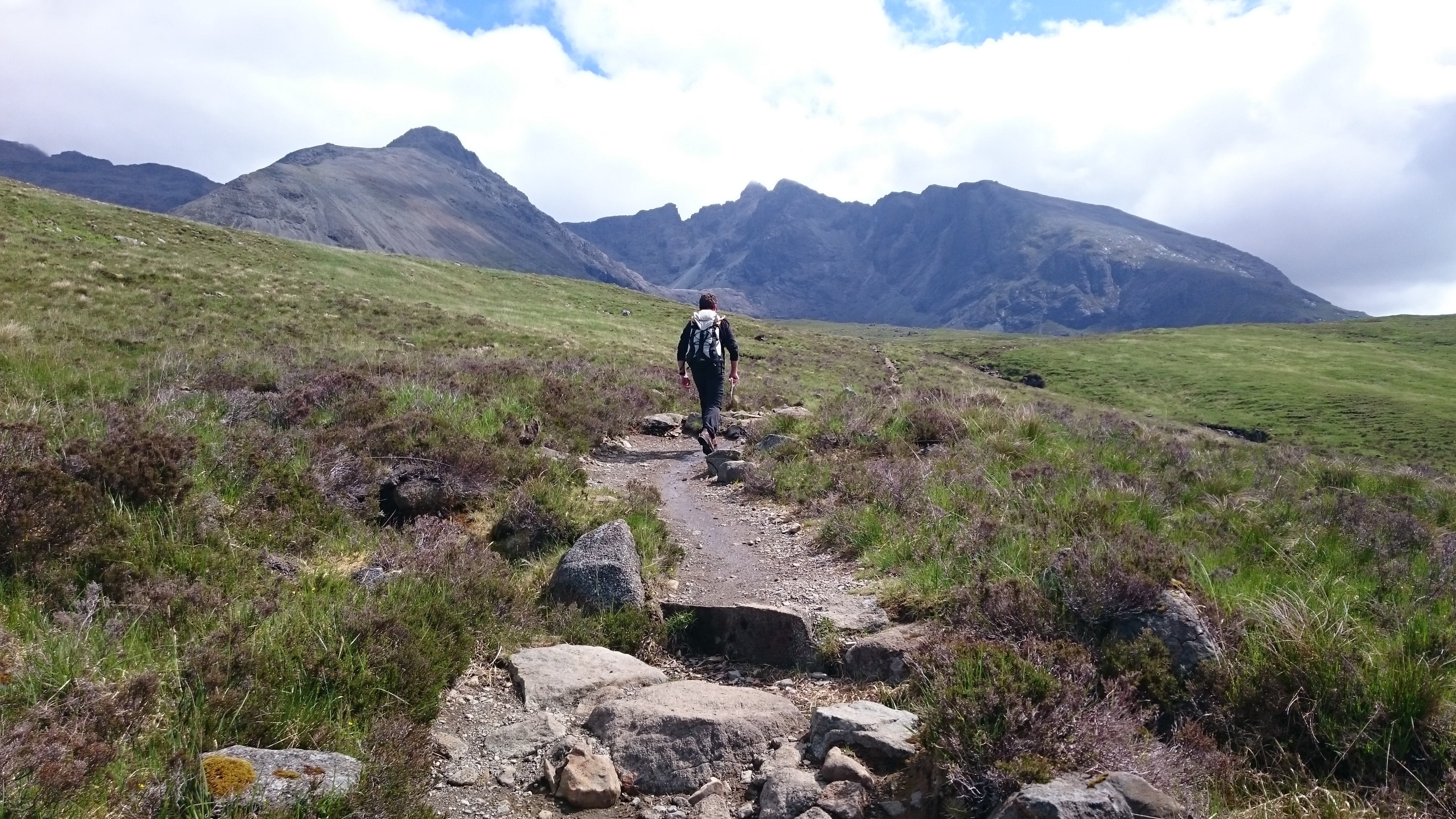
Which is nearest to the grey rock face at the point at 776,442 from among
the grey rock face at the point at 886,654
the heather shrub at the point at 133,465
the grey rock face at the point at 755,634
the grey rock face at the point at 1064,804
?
the grey rock face at the point at 755,634

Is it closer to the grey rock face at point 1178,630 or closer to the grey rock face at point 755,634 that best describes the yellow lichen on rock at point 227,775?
the grey rock face at point 755,634

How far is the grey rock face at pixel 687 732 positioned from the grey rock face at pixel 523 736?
22 centimetres

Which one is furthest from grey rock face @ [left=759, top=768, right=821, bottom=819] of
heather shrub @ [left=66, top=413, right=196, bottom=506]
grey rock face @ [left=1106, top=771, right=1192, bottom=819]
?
heather shrub @ [left=66, top=413, right=196, bottom=506]

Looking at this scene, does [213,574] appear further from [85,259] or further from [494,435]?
[85,259]

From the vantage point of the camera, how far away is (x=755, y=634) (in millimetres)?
5715

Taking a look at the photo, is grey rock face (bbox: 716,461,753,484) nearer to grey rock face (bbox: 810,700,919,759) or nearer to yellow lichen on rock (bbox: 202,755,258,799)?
grey rock face (bbox: 810,700,919,759)

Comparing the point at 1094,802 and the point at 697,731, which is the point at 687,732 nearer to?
the point at 697,731

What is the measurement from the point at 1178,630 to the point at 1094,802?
1901mm

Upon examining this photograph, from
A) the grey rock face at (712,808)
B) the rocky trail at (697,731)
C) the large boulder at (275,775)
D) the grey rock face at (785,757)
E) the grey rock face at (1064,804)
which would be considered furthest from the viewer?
the grey rock face at (785,757)

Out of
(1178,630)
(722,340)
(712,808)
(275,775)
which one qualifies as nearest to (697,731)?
(712,808)

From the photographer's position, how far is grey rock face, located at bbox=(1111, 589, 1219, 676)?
173 inches

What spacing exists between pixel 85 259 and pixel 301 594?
115 ft

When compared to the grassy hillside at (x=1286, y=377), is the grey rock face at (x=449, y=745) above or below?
below

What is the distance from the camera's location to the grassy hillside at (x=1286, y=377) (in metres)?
55.2
